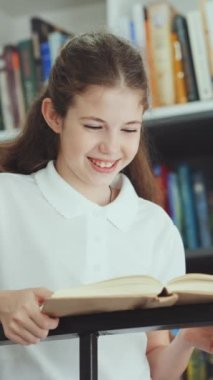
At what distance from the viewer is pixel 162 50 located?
6.08 ft

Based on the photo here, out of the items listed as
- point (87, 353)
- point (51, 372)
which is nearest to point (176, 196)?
point (51, 372)

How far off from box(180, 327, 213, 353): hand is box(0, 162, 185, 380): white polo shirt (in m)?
0.15

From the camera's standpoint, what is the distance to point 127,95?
1149 millimetres

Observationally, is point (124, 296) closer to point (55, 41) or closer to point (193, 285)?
point (193, 285)

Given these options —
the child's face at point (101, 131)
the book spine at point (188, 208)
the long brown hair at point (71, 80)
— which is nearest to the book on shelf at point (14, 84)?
the book spine at point (188, 208)

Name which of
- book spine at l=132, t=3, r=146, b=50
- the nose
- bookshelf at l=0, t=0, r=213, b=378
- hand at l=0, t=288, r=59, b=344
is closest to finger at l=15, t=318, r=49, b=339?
hand at l=0, t=288, r=59, b=344

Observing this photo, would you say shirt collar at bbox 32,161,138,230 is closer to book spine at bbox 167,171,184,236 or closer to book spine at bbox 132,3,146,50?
book spine at bbox 167,171,184,236

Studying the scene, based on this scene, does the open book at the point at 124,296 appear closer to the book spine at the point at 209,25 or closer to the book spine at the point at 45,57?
the book spine at the point at 209,25

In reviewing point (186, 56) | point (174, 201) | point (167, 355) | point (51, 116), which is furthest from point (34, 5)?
point (167, 355)

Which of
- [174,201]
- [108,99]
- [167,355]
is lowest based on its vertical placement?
[167,355]

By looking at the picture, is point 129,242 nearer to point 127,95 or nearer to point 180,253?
point 180,253

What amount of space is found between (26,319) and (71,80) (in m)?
0.49

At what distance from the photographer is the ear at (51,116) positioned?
1.22 meters

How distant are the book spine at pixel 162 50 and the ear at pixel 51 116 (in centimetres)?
64
